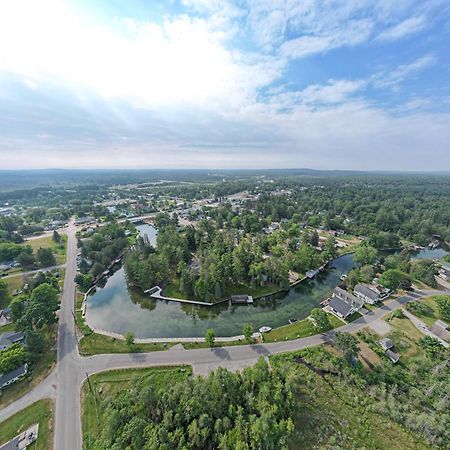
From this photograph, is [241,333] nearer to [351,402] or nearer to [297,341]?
[297,341]

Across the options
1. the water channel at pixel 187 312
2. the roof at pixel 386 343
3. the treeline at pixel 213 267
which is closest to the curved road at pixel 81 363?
the roof at pixel 386 343

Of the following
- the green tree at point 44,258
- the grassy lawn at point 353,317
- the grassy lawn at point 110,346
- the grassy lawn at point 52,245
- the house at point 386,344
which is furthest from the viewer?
the grassy lawn at point 52,245

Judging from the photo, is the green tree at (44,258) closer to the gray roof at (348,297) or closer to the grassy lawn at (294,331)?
the grassy lawn at (294,331)

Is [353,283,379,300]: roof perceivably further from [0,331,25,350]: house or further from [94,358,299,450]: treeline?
[0,331,25,350]: house

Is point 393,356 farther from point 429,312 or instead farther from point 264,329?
point 264,329

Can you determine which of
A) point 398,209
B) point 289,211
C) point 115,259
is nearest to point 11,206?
point 115,259

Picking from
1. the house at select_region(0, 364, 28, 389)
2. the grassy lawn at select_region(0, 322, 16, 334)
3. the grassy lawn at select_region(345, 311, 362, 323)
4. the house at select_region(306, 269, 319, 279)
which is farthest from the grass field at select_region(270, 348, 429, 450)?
the grassy lawn at select_region(0, 322, 16, 334)
